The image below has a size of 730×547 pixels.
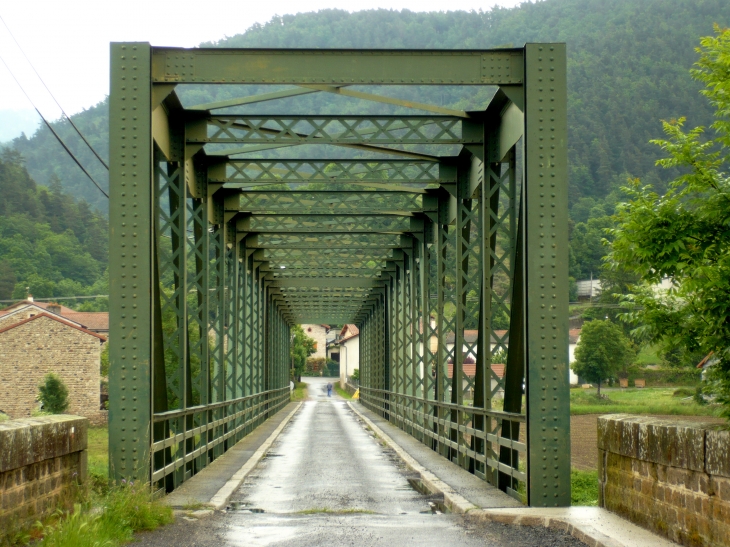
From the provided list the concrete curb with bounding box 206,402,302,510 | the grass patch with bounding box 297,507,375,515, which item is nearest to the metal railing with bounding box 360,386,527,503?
the grass patch with bounding box 297,507,375,515

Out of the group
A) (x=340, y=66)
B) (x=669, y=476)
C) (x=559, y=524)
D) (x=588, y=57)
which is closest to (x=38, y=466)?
(x=559, y=524)

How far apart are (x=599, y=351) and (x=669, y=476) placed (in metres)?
61.1

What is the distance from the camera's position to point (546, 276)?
31.6 feet

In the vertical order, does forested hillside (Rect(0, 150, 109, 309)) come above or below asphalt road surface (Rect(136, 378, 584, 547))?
above

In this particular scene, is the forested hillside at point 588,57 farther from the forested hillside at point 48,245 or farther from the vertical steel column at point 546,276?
the vertical steel column at point 546,276

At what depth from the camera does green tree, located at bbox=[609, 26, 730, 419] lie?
1471cm

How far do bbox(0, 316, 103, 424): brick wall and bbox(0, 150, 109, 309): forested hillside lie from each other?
1423 inches

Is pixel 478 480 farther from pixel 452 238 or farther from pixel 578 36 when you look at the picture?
pixel 578 36

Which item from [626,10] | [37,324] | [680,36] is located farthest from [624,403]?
[626,10]

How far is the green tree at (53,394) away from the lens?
139ft

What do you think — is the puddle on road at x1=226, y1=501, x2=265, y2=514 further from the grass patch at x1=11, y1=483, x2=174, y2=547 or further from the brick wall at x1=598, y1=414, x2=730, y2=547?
the brick wall at x1=598, y1=414, x2=730, y2=547

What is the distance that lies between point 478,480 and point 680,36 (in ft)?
379

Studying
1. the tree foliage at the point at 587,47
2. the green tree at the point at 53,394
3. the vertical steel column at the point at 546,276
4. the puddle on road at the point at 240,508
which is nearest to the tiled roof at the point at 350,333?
the tree foliage at the point at 587,47

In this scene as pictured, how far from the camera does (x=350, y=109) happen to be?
202ft
